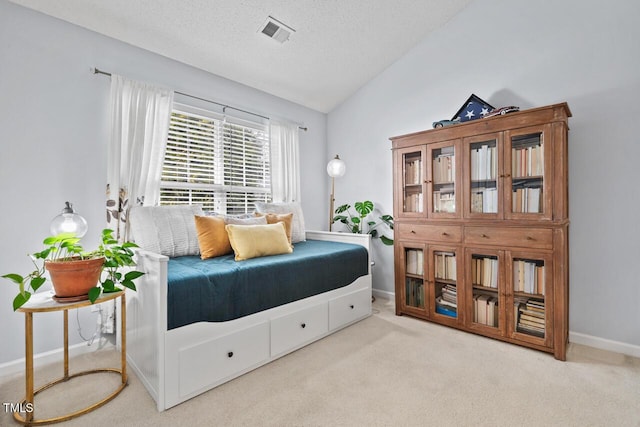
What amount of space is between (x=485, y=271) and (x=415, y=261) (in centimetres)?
58

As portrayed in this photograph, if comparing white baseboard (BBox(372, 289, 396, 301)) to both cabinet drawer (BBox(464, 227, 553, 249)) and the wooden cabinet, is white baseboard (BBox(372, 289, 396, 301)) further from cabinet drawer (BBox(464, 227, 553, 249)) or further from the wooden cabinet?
cabinet drawer (BBox(464, 227, 553, 249))

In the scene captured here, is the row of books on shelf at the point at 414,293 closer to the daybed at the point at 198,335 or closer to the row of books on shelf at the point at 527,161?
the daybed at the point at 198,335

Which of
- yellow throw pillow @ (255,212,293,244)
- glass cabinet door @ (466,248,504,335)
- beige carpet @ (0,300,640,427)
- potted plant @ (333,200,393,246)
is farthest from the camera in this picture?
potted plant @ (333,200,393,246)

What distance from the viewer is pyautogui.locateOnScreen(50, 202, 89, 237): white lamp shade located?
1.70 m

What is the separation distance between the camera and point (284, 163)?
11.1 ft

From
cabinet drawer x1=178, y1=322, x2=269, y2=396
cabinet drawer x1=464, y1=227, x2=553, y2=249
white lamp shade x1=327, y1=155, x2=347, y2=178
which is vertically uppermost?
white lamp shade x1=327, y1=155, x2=347, y2=178

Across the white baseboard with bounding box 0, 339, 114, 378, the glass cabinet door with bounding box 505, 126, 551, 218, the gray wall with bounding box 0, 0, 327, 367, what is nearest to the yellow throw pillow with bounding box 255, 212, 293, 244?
the gray wall with bounding box 0, 0, 327, 367

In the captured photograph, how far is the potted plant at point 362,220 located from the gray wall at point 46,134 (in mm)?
2315

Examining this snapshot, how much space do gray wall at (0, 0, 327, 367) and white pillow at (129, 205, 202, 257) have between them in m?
A: 0.29

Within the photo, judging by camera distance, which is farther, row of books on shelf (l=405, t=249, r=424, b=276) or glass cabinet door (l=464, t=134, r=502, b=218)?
row of books on shelf (l=405, t=249, r=424, b=276)

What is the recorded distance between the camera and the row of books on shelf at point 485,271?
2279 millimetres

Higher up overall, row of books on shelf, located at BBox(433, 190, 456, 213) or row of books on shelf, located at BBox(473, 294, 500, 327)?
row of books on shelf, located at BBox(433, 190, 456, 213)

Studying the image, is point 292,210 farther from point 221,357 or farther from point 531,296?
point 531,296

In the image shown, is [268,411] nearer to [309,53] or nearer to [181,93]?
[181,93]
